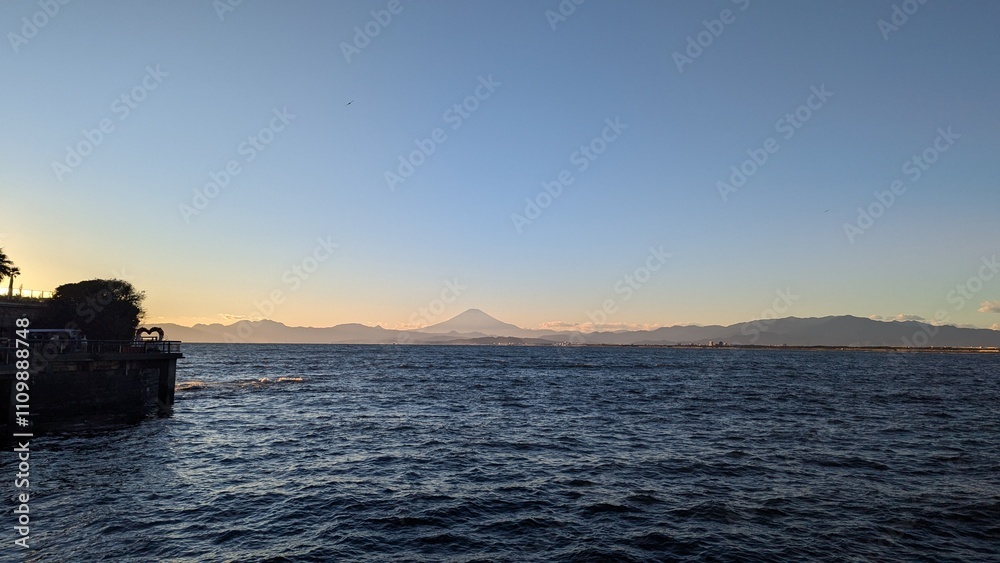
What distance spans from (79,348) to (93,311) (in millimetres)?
24124

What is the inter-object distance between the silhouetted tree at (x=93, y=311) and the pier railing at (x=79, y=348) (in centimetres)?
1405

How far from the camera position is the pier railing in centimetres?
2920

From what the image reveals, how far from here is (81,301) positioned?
5875 cm

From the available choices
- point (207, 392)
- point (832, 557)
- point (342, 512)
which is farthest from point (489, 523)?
point (207, 392)

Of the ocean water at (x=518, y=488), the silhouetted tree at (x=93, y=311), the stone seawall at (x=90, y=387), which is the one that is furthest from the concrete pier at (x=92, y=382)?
the silhouetted tree at (x=93, y=311)

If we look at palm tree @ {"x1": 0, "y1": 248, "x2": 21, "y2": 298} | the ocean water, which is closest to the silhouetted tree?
palm tree @ {"x1": 0, "y1": 248, "x2": 21, "y2": 298}

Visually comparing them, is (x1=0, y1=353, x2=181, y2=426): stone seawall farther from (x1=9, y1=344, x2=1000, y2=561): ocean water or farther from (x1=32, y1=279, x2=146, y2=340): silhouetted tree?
(x1=32, y1=279, x2=146, y2=340): silhouetted tree

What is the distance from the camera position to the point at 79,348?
39.4m

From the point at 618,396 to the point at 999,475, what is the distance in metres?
36.4

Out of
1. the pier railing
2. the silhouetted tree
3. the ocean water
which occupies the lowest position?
the ocean water

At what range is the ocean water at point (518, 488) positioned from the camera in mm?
15125

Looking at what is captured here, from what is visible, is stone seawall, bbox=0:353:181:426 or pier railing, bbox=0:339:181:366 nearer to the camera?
pier railing, bbox=0:339:181:366

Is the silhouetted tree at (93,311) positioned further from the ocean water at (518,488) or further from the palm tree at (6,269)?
the ocean water at (518,488)

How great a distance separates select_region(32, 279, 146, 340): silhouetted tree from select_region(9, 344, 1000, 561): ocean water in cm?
2760
